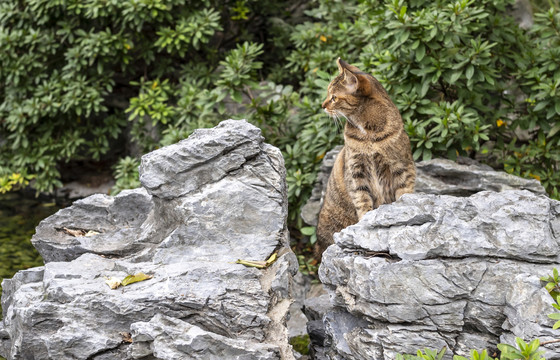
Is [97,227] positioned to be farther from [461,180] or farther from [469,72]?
[469,72]

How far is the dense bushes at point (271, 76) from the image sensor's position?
6.48 m

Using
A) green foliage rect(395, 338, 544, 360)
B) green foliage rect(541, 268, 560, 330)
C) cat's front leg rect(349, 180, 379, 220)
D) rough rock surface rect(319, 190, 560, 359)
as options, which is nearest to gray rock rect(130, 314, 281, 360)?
rough rock surface rect(319, 190, 560, 359)

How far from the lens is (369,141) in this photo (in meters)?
5.38

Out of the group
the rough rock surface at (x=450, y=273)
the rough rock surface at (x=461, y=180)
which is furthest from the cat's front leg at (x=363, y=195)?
the rough rock surface at (x=450, y=273)

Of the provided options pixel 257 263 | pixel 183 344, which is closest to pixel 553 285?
pixel 257 263

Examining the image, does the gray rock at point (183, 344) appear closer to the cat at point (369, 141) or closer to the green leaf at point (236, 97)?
the cat at point (369, 141)

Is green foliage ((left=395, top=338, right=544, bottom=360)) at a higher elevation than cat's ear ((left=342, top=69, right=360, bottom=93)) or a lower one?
lower

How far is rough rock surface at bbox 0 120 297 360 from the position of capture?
387 cm

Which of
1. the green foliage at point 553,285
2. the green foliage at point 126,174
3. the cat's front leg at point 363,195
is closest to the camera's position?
the green foliage at point 553,285

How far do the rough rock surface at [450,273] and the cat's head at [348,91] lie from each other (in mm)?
1566

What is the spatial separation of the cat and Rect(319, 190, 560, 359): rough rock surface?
4.46ft

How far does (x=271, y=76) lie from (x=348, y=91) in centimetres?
405

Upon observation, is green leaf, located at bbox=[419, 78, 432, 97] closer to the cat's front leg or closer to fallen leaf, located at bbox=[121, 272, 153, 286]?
the cat's front leg

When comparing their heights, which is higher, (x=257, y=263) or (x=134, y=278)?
(x=134, y=278)
